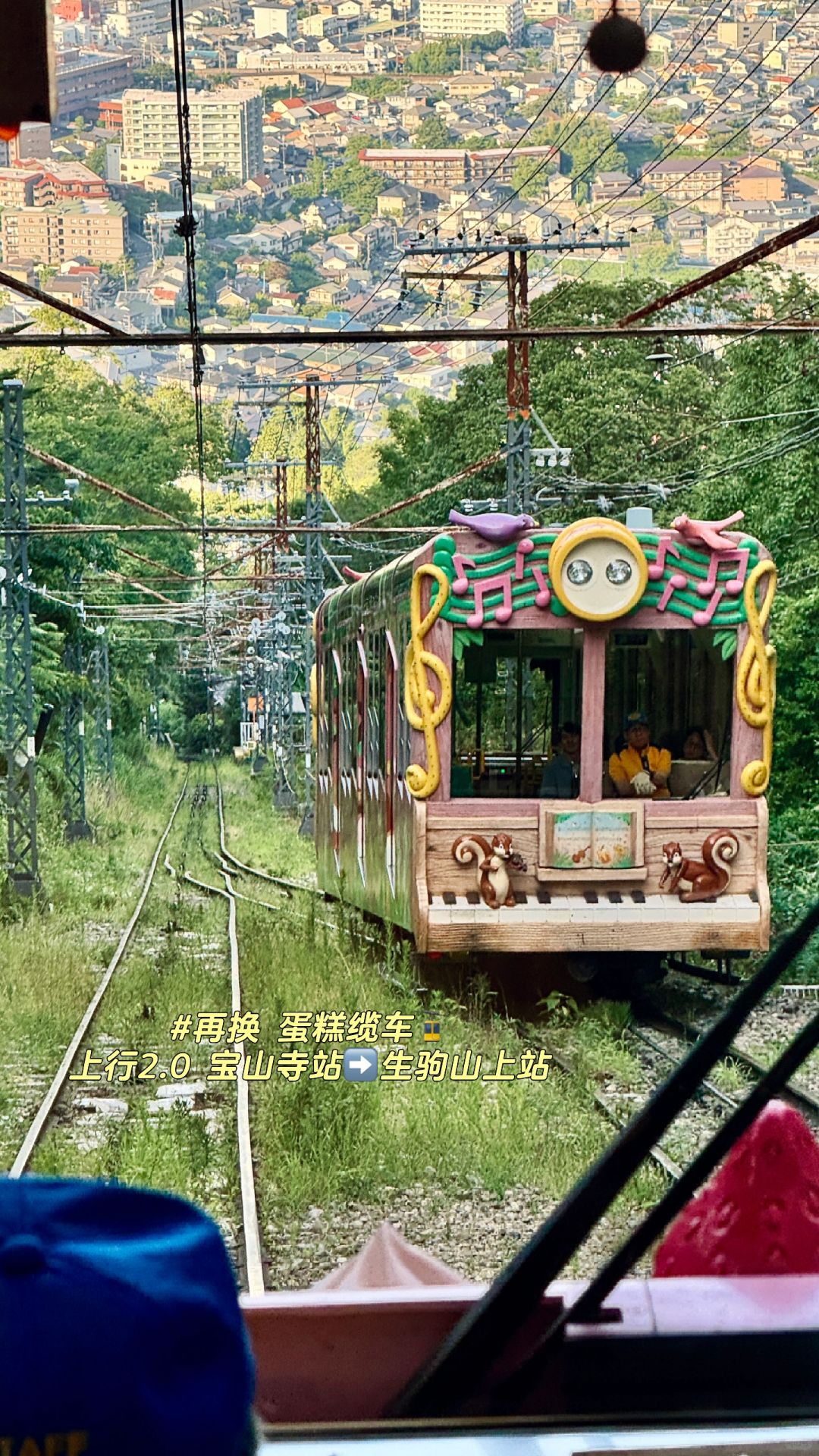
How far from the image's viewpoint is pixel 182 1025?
11664mm

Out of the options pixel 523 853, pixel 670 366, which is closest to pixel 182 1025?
pixel 523 853

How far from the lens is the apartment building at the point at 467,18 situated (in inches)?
182

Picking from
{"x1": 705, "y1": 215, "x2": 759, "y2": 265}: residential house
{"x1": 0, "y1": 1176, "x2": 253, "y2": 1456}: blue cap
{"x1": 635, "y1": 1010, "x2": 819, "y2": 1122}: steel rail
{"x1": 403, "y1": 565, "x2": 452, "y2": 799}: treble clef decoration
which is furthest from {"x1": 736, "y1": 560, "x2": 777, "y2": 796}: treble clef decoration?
{"x1": 705, "y1": 215, "x2": 759, "y2": 265}: residential house

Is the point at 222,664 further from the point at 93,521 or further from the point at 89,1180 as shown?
the point at 89,1180

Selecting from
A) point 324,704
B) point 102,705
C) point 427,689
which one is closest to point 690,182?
point 102,705

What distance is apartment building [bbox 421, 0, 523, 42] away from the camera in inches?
182

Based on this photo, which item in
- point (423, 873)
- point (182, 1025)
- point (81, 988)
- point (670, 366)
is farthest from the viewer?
point (670, 366)

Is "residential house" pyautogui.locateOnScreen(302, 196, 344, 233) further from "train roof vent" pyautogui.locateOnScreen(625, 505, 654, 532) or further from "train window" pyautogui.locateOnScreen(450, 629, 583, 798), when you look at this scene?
"train roof vent" pyautogui.locateOnScreen(625, 505, 654, 532)

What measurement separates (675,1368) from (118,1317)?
0.87 m

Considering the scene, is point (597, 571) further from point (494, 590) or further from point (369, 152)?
point (369, 152)

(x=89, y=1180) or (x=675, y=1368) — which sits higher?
(x=89, y=1180)

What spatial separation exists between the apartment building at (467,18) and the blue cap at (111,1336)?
389 centimetres

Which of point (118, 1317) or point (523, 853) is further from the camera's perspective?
point (523, 853)

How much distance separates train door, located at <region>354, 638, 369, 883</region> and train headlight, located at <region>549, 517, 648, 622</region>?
7.46ft
